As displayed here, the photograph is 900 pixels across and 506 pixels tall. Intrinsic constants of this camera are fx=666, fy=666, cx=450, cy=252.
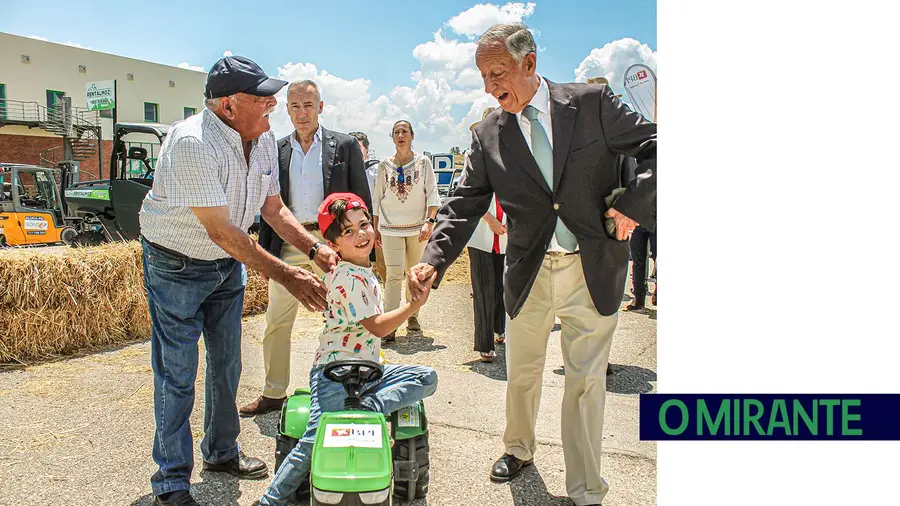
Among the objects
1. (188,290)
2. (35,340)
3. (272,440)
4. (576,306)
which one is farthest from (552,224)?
(35,340)

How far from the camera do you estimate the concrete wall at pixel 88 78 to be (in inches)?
1478

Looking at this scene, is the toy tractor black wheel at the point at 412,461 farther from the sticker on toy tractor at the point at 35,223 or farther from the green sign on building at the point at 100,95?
the green sign on building at the point at 100,95

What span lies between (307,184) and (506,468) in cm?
243

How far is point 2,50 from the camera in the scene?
36750 millimetres

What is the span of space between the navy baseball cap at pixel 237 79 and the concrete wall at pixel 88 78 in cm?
4075

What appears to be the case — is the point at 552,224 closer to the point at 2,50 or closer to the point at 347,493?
the point at 347,493

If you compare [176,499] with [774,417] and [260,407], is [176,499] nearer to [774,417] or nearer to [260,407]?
[260,407]

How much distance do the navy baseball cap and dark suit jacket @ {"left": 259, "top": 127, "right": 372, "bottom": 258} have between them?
5.27ft

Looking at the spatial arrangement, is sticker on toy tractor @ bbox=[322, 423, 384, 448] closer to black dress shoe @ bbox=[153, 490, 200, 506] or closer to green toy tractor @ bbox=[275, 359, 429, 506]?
green toy tractor @ bbox=[275, 359, 429, 506]

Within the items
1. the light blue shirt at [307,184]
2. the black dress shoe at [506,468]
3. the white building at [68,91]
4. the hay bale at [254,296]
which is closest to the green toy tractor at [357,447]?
the black dress shoe at [506,468]

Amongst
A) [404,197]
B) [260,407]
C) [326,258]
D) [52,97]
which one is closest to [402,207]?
[404,197]

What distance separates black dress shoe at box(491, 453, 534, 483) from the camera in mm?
3371

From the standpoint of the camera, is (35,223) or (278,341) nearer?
(278,341)

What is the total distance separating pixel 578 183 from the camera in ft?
9.95
